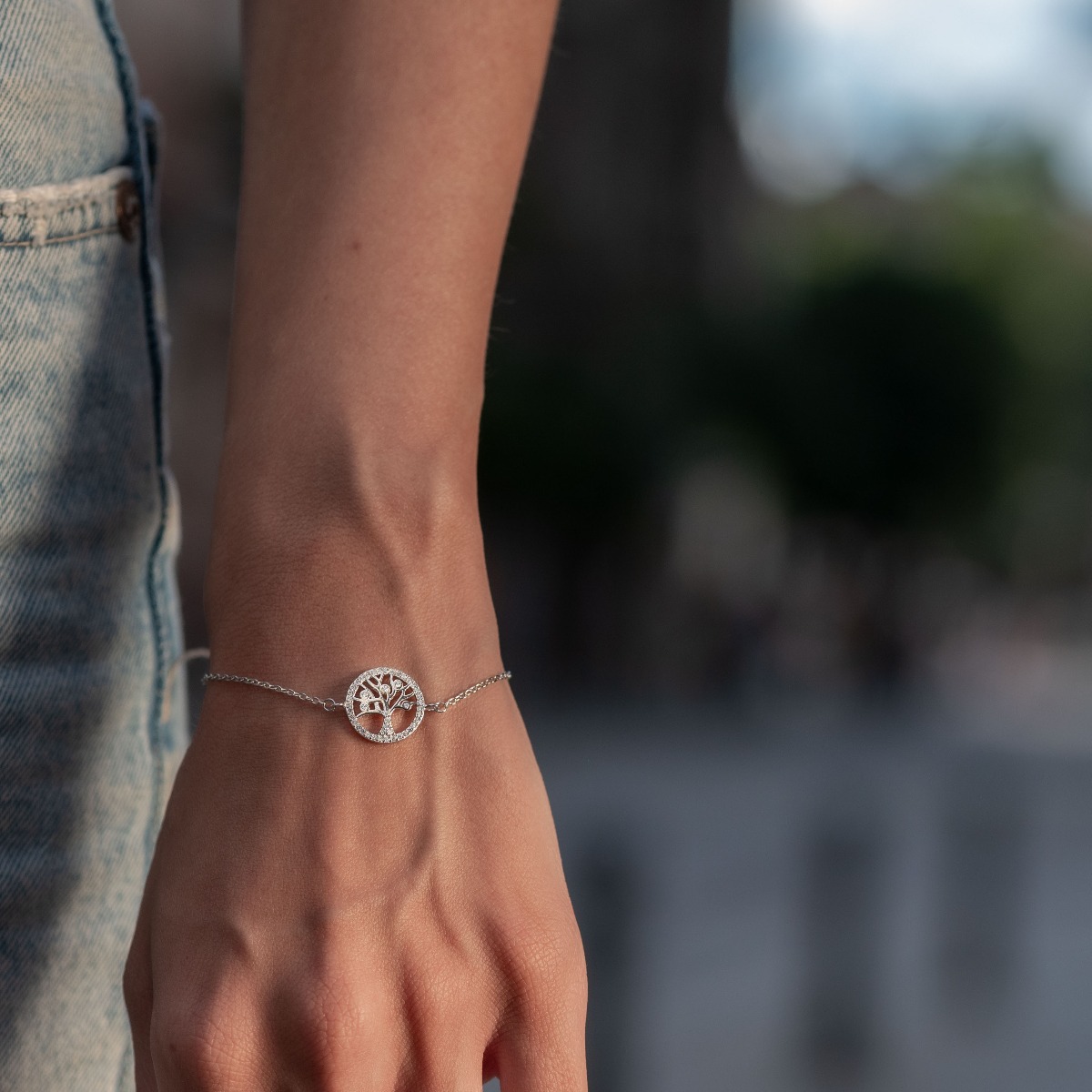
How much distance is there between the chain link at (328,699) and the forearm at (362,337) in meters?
0.01

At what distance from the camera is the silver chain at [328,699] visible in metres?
0.72

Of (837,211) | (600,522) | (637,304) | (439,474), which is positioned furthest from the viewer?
(837,211)

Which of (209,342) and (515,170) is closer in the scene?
(515,170)

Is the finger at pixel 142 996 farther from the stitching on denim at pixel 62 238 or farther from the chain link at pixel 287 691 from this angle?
the stitching on denim at pixel 62 238

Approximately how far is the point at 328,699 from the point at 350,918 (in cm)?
13

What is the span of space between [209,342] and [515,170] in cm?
1288

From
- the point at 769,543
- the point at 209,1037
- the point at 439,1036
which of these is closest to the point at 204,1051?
the point at 209,1037


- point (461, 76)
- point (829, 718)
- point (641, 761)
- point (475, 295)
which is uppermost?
point (461, 76)

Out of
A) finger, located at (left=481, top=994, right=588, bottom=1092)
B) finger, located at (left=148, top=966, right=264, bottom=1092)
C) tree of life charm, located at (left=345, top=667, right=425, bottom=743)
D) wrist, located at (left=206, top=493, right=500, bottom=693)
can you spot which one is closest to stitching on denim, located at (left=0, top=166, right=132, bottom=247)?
wrist, located at (left=206, top=493, right=500, bottom=693)

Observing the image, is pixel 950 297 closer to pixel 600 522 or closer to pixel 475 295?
pixel 600 522

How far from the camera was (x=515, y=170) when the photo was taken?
0.86 metres

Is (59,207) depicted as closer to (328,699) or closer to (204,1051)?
(328,699)

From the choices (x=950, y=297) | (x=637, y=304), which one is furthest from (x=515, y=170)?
(x=950, y=297)

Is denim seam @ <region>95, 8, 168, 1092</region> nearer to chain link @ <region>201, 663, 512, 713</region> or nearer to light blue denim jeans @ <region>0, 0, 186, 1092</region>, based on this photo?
light blue denim jeans @ <region>0, 0, 186, 1092</region>
